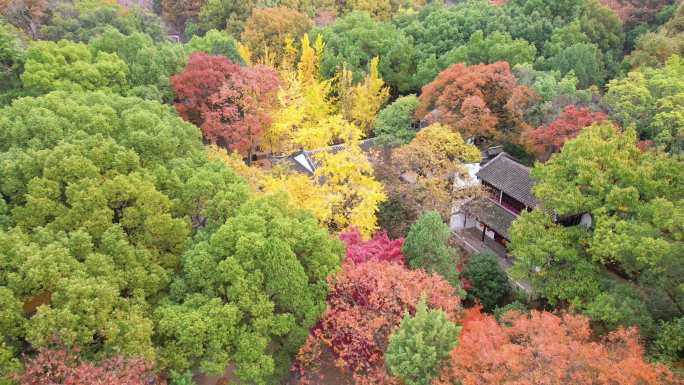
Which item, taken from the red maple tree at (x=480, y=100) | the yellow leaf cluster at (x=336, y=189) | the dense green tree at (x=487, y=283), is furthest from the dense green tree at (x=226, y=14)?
the dense green tree at (x=487, y=283)

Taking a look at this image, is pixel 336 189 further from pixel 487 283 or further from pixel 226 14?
pixel 226 14

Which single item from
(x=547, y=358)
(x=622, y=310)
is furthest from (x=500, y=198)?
(x=547, y=358)

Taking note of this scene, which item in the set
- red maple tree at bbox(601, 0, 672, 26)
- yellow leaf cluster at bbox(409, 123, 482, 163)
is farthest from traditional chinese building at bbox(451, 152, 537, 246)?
red maple tree at bbox(601, 0, 672, 26)

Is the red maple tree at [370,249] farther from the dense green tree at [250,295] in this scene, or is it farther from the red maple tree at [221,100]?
the red maple tree at [221,100]

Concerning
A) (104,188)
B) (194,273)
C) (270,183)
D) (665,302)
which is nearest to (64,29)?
(270,183)

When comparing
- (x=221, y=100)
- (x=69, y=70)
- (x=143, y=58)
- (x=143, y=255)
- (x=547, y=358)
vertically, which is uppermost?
(x=69, y=70)

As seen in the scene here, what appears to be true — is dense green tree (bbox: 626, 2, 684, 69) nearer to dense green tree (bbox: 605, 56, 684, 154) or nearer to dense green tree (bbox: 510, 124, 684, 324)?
dense green tree (bbox: 605, 56, 684, 154)

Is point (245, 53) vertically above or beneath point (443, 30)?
beneath
